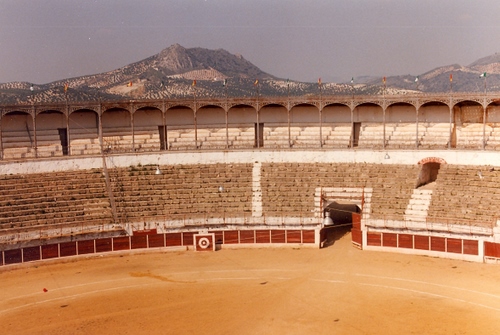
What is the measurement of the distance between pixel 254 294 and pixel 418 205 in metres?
12.1

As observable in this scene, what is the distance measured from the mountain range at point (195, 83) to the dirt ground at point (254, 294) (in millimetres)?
13462

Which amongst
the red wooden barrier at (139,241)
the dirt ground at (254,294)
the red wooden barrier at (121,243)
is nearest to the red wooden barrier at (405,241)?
the dirt ground at (254,294)

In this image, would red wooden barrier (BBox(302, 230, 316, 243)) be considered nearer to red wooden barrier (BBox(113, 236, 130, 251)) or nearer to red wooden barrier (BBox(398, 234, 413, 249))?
red wooden barrier (BBox(398, 234, 413, 249))

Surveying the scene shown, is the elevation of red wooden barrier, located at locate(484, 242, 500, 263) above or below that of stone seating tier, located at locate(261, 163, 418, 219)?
below

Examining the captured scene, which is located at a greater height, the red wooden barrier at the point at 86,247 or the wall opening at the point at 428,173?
the wall opening at the point at 428,173

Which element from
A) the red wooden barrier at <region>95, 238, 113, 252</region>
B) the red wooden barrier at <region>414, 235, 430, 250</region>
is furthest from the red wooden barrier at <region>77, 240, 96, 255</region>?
the red wooden barrier at <region>414, 235, 430, 250</region>

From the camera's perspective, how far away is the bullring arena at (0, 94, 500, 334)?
65.6 ft

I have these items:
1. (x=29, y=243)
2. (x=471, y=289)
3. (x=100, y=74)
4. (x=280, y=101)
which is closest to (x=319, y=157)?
(x=280, y=101)

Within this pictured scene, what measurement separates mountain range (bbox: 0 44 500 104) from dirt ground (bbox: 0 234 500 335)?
13462mm

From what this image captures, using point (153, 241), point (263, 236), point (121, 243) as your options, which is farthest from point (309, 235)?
point (121, 243)

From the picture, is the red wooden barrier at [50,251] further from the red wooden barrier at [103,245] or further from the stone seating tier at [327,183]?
the stone seating tier at [327,183]

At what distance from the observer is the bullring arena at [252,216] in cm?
2000

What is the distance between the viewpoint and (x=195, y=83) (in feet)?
126

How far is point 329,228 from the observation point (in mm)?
32281
